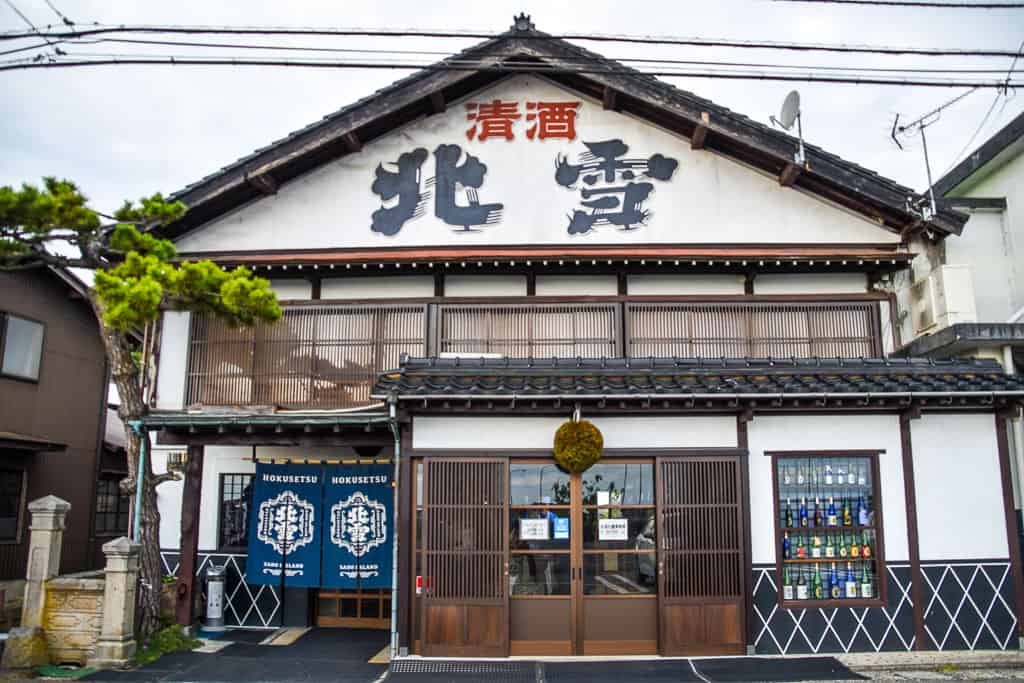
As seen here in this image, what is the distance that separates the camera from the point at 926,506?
1020 cm

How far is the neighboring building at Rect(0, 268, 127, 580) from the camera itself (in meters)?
15.0

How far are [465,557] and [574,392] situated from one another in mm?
2616

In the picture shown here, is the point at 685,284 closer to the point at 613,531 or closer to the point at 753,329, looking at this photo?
the point at 753,329

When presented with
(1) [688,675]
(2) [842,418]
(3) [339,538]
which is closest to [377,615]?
(3) [339,538]

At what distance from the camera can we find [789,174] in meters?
12.9

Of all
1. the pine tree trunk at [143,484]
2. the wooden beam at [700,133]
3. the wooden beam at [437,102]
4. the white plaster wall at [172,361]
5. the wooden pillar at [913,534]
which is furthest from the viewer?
the wooden beam at [437,102]

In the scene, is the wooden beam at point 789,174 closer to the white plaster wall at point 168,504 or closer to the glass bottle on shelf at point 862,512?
the glass bottle on shelf at point 862,512

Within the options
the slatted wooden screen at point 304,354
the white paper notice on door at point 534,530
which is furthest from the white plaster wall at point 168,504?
→ the white paper notice on door at point 534,530

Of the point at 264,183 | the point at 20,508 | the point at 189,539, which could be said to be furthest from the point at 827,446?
the point at 20,508

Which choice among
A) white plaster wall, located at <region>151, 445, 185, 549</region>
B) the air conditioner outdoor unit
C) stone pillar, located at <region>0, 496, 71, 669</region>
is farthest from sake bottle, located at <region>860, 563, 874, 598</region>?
stone pillar, located at <region>0, 496, 71, 669</region>

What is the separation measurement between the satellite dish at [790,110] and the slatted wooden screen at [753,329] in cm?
325

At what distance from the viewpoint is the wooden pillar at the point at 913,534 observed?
9906 mm

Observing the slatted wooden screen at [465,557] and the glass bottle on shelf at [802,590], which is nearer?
the slatted wooden screen at [465,557]

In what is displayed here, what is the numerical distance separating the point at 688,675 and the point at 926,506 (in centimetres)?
410
